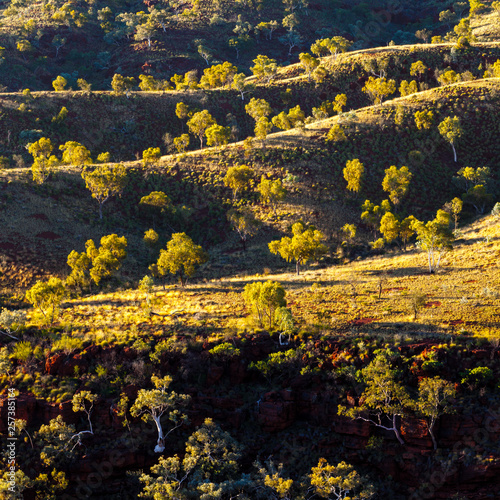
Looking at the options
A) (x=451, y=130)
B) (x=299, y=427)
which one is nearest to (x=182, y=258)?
(x=299, y=427)

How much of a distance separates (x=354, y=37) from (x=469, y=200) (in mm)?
132492

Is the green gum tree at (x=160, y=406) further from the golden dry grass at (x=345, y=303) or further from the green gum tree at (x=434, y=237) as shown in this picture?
the green gum tree at (x=434, y=237)

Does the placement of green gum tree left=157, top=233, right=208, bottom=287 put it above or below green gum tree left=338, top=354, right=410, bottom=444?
above

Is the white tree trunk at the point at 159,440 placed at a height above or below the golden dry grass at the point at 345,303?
below

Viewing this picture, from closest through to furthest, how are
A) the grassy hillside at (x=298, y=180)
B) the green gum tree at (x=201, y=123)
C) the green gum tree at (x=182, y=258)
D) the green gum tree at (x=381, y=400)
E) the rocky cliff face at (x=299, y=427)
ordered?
Answer: the rocky cliff face at (x=299, y=427) → the green gum tree at (x=381, y=400) → the green gum tree at (x=182, y=258) → the grassy hillside at (x=298, y=180) → the green gum tree at (x=201, y=123)


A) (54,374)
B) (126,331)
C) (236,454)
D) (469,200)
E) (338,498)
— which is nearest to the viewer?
(338,498)

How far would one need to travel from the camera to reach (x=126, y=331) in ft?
131

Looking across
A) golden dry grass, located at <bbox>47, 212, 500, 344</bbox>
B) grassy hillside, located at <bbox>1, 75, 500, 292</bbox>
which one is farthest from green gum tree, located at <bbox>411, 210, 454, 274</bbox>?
grassy hillside, located at <bbox>1, 75, 500, 292</bbox>

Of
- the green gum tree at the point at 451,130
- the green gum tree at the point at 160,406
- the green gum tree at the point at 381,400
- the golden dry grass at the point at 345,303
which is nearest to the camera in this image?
the green gum tree at the point at 381,400

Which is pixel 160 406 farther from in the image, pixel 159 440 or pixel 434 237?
pixel 434 237

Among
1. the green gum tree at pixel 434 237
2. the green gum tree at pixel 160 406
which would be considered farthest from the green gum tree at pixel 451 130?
the green gum tree at pixel 160 406

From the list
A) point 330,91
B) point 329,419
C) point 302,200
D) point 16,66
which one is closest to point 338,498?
point 329,419

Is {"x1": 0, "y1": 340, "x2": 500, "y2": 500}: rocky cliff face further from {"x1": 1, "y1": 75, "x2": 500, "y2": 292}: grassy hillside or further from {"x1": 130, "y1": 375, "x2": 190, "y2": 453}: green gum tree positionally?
{"x1": 1, "y1": 75, "x2": 500, "y2": 292}: grassy hillside

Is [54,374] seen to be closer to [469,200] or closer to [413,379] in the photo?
[413,379]
